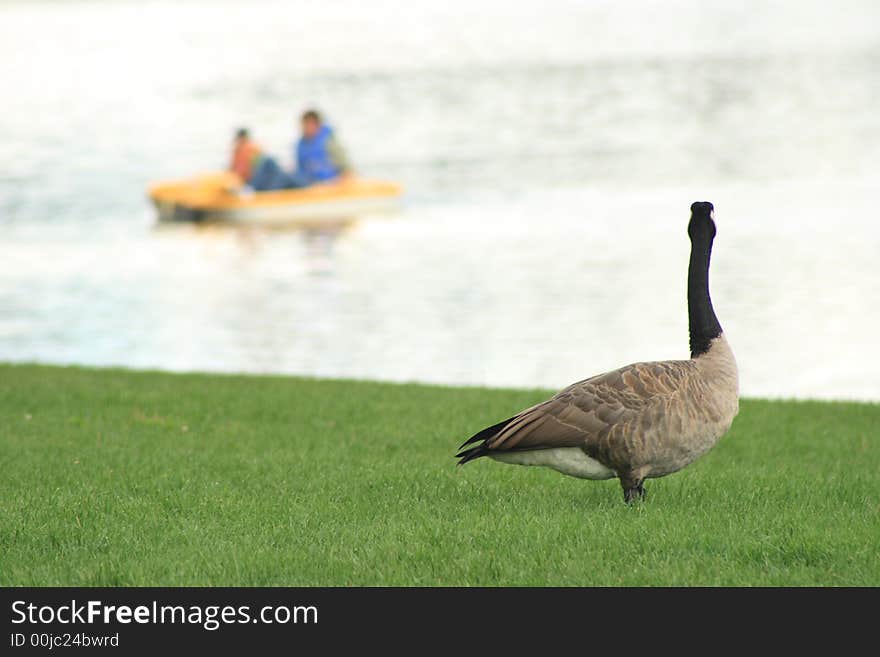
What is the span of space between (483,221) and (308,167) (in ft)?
14.9

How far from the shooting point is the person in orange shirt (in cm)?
3375

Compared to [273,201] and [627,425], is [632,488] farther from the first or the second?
[273,201]

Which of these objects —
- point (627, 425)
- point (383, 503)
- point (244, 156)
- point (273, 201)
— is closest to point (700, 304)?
point (627, 425)

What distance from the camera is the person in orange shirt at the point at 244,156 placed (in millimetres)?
33750

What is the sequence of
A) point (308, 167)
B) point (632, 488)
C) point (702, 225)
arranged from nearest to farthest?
1. point (632, 488)
2. point (702, 225)
3. point (308, 167)

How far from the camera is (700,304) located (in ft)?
28.1

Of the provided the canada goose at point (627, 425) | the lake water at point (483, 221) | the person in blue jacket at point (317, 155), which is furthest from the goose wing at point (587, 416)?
the person in blue jacket at point (317, 155)

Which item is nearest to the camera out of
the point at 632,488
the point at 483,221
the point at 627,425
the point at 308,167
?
the point at 627,425

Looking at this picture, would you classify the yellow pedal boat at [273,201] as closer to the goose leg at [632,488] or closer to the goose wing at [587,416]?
the goose leg at [632,488]

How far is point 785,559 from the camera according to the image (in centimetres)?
719

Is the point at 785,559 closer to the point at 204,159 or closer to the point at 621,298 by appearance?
the point at 621,298
